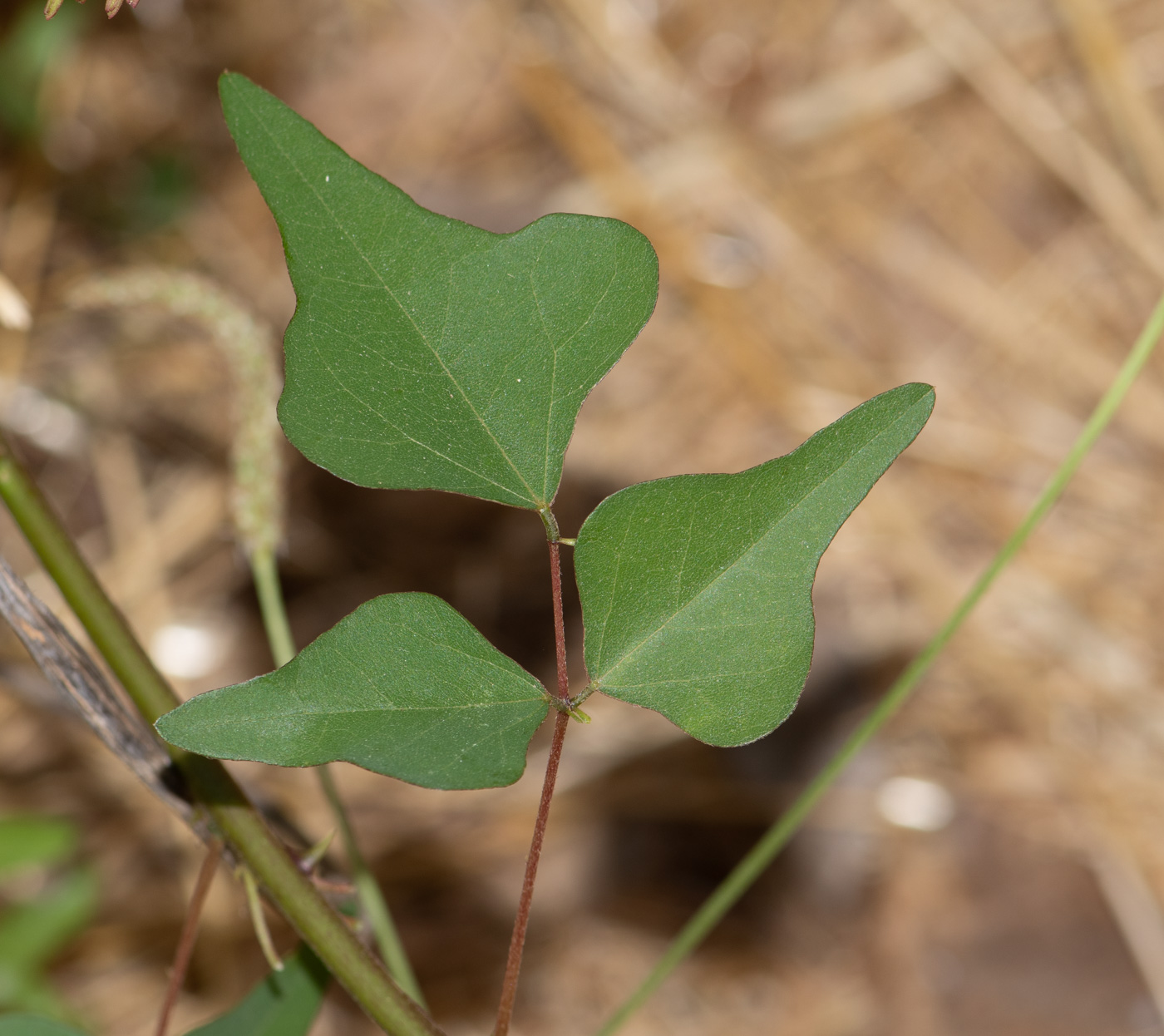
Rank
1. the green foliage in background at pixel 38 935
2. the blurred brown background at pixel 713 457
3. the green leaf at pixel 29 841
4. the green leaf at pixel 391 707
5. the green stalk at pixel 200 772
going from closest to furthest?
1. the green leaf at pixel 391 707
2. the green stalk at pixel 200 772
3. the green leaf at pixel 29 841
4. the green foliage in background at pixel 38 935
5. the blurred brown background at pixel 713 457

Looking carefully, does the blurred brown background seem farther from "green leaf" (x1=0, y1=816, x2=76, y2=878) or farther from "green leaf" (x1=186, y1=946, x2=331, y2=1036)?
"green leaf" (x1=186, y1=946, x2=331, y2=1036)

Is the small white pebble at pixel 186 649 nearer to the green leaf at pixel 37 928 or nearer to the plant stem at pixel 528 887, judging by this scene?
the green leaf at pixel 37 928

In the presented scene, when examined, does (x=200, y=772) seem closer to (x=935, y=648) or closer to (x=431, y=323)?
(x=431, y=323)

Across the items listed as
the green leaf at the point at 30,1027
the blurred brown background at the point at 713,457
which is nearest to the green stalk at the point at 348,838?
the green leaf at the point at 30,1027

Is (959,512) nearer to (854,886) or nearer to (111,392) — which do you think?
(854,886)

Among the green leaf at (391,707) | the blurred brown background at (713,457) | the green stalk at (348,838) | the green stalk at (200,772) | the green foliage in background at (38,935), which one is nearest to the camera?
the green leaf at (391,707)

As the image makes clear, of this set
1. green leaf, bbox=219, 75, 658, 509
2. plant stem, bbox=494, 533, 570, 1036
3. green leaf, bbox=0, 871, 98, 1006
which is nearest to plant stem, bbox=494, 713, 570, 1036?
plant stem, bbox=494, 533, 570, 1036

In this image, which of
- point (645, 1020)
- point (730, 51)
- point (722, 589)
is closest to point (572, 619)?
point (645, 1020)

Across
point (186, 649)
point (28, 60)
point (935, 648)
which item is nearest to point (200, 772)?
point (935, 648)
